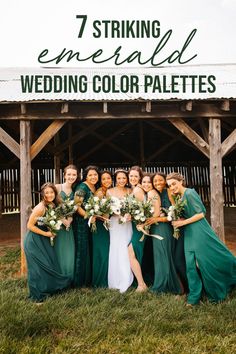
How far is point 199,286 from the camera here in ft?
15.9

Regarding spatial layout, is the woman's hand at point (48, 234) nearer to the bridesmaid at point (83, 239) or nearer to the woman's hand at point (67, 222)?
the woman's hand at point (67, 222)

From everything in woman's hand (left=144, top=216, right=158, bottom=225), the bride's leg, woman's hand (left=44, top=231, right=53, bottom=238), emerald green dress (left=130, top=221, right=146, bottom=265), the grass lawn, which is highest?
woman's hand (left=144, top=216, right=158, bottom=225)

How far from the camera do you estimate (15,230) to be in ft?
37.7

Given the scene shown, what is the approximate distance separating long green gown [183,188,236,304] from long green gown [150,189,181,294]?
319 millimetres

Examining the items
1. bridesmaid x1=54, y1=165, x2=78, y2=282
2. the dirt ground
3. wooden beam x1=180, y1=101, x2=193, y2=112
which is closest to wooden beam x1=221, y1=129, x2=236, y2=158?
wooden beam x1=180, y1=101, x2=193, y2=112

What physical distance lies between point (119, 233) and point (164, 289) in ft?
3.39

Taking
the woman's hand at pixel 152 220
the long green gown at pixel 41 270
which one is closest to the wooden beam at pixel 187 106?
the woman's hand at pixel 152 220

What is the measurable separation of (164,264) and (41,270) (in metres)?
1.72

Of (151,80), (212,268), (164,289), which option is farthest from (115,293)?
(151,80)

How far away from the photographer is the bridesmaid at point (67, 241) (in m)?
5.26

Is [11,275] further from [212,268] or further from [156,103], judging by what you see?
[156,103]

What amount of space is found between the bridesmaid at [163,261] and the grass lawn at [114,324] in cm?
23

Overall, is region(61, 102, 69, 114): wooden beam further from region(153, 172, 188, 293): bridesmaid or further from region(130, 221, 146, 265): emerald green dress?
region(130, 221, 146, 265): emerald green dress

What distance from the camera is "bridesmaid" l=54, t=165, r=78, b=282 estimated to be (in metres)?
5.26
